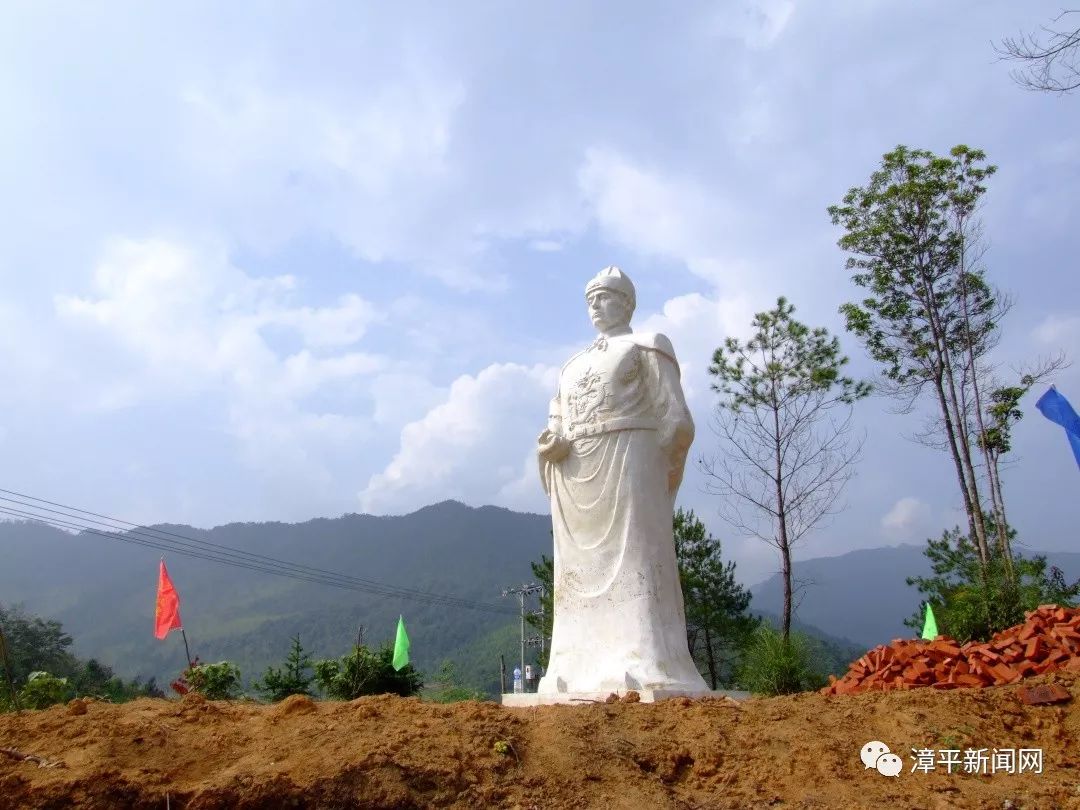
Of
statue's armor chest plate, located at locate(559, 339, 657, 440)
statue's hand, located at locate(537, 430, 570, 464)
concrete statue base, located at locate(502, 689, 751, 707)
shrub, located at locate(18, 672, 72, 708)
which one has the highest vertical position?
statue's armor chest plate, located at locate(559, 339, 657, 440)

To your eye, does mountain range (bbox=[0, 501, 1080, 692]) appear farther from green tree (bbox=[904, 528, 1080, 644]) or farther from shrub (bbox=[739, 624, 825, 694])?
shrub (bbox=[739, 624, 825, 694])

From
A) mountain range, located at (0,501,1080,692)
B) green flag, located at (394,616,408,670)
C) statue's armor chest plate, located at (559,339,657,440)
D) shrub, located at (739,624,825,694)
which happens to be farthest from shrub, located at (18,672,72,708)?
mountain range, located at (0,501,1080,692)

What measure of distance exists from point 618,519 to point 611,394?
3.68 feet

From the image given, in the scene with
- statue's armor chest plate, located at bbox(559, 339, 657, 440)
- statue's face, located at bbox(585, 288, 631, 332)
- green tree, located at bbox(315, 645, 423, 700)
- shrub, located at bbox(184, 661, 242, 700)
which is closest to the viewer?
statue's armor chest plate, located at bbox(559, 339, 657, 440)

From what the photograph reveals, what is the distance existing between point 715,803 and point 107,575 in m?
114

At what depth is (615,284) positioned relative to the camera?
8.21m

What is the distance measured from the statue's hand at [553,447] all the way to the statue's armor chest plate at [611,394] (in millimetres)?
105

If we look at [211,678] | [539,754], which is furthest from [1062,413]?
[211,678]

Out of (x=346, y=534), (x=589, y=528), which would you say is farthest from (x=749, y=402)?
(x=346, y=534)

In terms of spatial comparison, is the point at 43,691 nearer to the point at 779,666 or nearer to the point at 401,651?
the point at 401,651

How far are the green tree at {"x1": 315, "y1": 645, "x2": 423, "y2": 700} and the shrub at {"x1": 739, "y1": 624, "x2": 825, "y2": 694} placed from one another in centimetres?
724

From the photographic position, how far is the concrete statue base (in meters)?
5.96

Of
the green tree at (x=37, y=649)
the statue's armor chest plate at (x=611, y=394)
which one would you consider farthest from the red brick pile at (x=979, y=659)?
the green tree at (x=37, y=649)

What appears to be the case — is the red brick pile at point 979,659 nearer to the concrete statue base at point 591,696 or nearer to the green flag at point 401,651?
the concrete statue base at point 591,696
